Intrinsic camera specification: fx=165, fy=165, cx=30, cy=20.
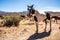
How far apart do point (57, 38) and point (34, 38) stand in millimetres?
1780

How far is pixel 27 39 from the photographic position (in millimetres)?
12938

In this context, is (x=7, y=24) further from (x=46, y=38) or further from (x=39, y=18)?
(x=46, y=38)

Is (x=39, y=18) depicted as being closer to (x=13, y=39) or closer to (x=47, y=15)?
(x=47, y=15)

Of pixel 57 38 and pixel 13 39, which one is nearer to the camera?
pixel 57 38

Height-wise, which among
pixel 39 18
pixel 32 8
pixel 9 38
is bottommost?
pixel 9 38

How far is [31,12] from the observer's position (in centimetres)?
1423

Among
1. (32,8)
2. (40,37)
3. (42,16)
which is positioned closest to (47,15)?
(42,16)

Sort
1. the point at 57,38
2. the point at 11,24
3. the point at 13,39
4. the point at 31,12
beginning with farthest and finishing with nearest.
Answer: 1. the point at 11,24
2. the point at 31,12
3. the point at 13,39
4. the point at 57,38

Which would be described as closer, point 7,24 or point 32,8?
point 32,8

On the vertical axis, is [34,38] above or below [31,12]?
below

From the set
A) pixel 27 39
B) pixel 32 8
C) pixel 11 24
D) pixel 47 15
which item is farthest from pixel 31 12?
pixel 11 24

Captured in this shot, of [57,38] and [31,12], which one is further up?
[31,12]

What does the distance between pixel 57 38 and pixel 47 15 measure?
3.22 meters

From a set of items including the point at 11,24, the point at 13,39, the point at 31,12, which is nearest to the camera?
the point at 13,39
